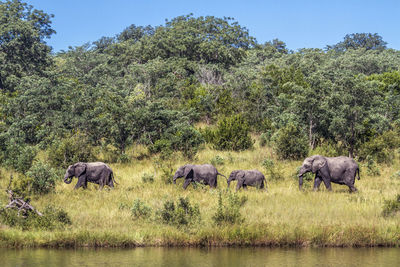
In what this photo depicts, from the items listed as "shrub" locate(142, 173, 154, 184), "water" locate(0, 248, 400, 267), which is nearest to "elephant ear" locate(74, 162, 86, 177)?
"shrub" locate(142, 173, 154, 184)

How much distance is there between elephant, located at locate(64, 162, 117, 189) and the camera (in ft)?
65.4

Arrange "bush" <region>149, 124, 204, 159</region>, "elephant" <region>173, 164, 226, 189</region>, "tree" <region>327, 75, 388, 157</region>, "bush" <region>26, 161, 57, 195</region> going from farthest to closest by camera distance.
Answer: "bush" <region>149, 124, 204, 159</region>, "tree" <region>327, 75, 388, 157</region>, "elephant" <region>173, 164, 226, 189</region>, "bush" <region>26, 161, 57, 195</region>

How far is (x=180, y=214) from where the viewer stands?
1406 centimetres

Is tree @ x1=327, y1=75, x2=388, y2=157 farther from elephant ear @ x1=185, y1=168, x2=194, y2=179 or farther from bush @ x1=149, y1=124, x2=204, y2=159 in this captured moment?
elephant ear @ x1=185, y1=168, x2=194, y2=179

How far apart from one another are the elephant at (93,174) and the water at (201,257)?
7.45 m

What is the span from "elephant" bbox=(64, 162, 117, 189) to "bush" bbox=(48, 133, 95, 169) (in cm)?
332

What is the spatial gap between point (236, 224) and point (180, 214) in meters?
1.66

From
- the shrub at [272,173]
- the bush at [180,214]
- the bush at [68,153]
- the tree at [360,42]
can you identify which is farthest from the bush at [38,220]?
the tree at [360,42]

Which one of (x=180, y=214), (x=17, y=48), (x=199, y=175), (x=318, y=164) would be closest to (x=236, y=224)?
(x=180, y=214)

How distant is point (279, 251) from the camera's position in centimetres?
1249

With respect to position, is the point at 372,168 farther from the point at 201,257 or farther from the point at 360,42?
the point at 360,42

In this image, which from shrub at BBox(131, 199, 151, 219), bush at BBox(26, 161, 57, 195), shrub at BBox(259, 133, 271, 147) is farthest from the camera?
shrub at BBox(259, 133, 271, 147)

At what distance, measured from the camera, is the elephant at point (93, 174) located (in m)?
19.9

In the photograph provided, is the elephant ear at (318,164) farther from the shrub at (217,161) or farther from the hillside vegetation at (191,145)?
the shrub at (217,161)
